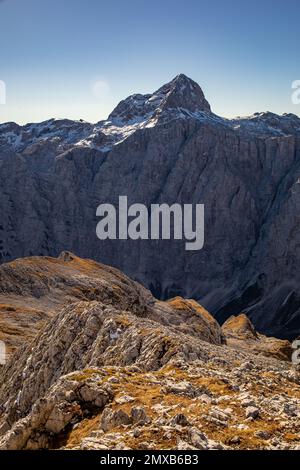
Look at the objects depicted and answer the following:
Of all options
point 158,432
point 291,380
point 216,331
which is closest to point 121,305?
point 216,331

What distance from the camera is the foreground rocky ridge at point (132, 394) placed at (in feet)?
74.6

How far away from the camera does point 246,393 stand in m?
28.0

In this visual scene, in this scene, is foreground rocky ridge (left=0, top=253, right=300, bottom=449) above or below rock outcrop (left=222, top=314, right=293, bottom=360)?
above

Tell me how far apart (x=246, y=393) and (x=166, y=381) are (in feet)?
12.9

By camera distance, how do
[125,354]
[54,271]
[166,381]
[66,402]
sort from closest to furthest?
[66,402] < [166,381] < [125,354] < [54,271]

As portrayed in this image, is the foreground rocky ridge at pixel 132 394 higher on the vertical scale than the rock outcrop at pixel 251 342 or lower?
higher

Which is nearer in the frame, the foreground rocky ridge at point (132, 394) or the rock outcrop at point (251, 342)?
the foreground rocky ridge at point (132, 394)

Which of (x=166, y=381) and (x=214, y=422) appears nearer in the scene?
(x=214, y=422)

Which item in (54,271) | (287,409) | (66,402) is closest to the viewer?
(287,409)

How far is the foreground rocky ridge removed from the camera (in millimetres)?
22734

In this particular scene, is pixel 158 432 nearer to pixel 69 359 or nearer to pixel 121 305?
pixel 69 359

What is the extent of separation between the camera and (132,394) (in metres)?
27.7

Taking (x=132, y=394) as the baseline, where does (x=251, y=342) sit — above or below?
below

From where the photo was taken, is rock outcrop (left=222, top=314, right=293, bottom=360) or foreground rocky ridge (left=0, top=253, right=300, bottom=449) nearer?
foreground rocky ridge (left=0, top=253, right=300, bottom=449)
